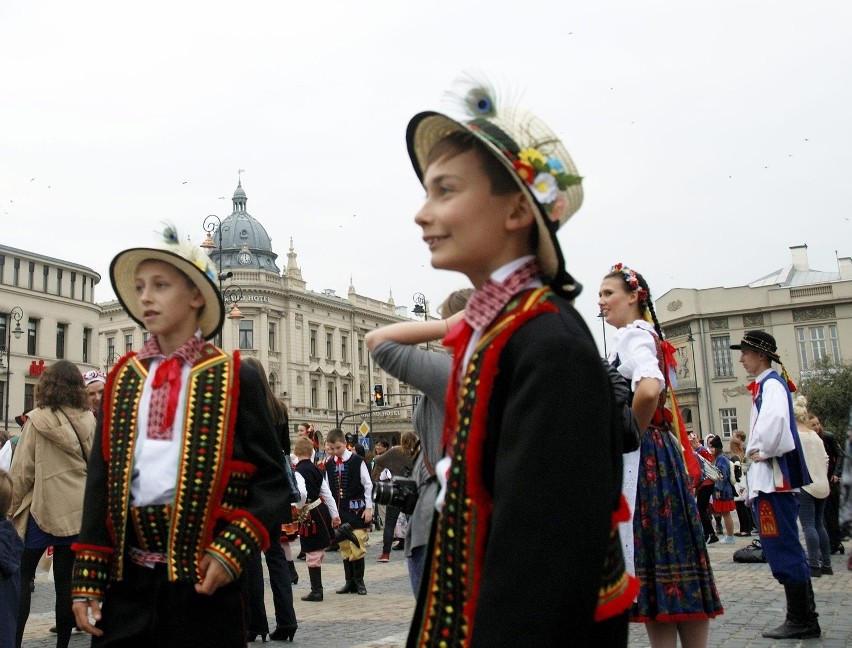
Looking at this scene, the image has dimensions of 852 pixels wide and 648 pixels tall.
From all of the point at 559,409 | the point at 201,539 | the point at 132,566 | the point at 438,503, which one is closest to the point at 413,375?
the point at 201,539

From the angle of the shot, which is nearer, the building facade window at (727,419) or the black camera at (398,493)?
the black camera at (398,493)

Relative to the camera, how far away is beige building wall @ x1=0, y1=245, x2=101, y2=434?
2372 inches

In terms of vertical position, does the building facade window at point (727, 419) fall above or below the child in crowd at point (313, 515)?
above

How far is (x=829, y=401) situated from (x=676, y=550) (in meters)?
49.7

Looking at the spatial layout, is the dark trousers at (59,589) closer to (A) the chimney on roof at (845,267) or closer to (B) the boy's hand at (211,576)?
(B) the boy's hand at (211,576)

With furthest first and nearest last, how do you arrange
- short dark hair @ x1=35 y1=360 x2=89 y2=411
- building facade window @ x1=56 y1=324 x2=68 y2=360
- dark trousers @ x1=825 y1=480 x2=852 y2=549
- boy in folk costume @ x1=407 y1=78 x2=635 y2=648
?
building facade window @ x1=56 y1=324 x2=68 y2=360 < dark trousers @ x1=825 y1=480 x2=852 y2=549 < short dark hair @ x1=35 y1=360 x2=89 y2=411 < boy in folk costume @ x1=407 y1=78 x2=635 y2=648

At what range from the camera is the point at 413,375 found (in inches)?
137

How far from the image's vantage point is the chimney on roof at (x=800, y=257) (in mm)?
71188

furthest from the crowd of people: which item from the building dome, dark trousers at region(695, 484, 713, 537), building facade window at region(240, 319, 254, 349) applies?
the building dome

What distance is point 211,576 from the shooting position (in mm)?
2973

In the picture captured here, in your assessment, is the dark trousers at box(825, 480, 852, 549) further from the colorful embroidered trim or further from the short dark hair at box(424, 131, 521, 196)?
the short dark hair at box(424, 131, 521, 196)

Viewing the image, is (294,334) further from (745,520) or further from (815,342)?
(745,520)

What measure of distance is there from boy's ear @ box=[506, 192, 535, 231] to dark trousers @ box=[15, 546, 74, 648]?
5329 millimetres

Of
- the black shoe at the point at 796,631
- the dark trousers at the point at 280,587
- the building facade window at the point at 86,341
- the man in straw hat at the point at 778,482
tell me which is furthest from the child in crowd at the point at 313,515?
the building facade window at the point at 86,341
